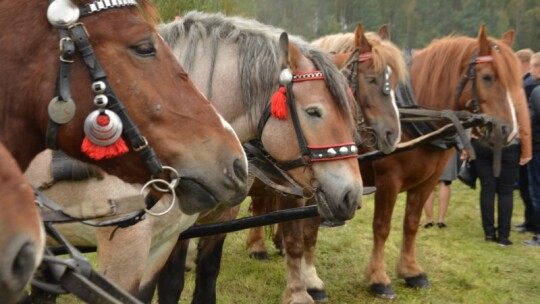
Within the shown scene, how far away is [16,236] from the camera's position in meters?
1.03

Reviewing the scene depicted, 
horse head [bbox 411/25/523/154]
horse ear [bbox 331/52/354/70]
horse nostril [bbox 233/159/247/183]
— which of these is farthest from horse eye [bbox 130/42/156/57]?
horse head [bbox 411/25/523/154]

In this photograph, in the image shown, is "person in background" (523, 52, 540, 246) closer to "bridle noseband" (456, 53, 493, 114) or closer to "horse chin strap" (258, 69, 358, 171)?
"bridle noseband" (456, 53, 493, 114)

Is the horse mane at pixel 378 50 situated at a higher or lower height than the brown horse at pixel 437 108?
higher

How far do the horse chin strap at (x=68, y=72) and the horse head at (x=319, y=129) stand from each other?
54.5 inches

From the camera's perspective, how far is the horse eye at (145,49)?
1581mm

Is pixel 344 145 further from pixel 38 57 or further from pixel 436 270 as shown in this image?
pixel 436 270

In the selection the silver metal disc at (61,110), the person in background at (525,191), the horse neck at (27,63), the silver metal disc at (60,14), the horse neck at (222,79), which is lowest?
the person in background at (525,191)

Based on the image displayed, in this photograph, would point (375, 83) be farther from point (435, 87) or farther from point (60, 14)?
point (60, 14)

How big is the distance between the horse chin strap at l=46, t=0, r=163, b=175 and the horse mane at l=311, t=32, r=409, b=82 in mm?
2814

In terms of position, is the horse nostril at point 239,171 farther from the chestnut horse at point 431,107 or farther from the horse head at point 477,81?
the horse head at point 477,81

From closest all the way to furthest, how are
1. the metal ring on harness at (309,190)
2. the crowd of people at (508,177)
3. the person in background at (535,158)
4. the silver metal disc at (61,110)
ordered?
the silver metal disc at (61,110)
the metal ring on harness at (309,190)
the crowd of people at (508,177)
the person in background at (535,158)

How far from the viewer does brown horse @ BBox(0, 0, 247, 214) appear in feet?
4.93

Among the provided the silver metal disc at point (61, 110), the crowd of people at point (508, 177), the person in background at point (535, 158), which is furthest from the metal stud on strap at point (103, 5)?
the person in background at point (535, 158)

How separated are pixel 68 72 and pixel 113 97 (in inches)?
5.0
